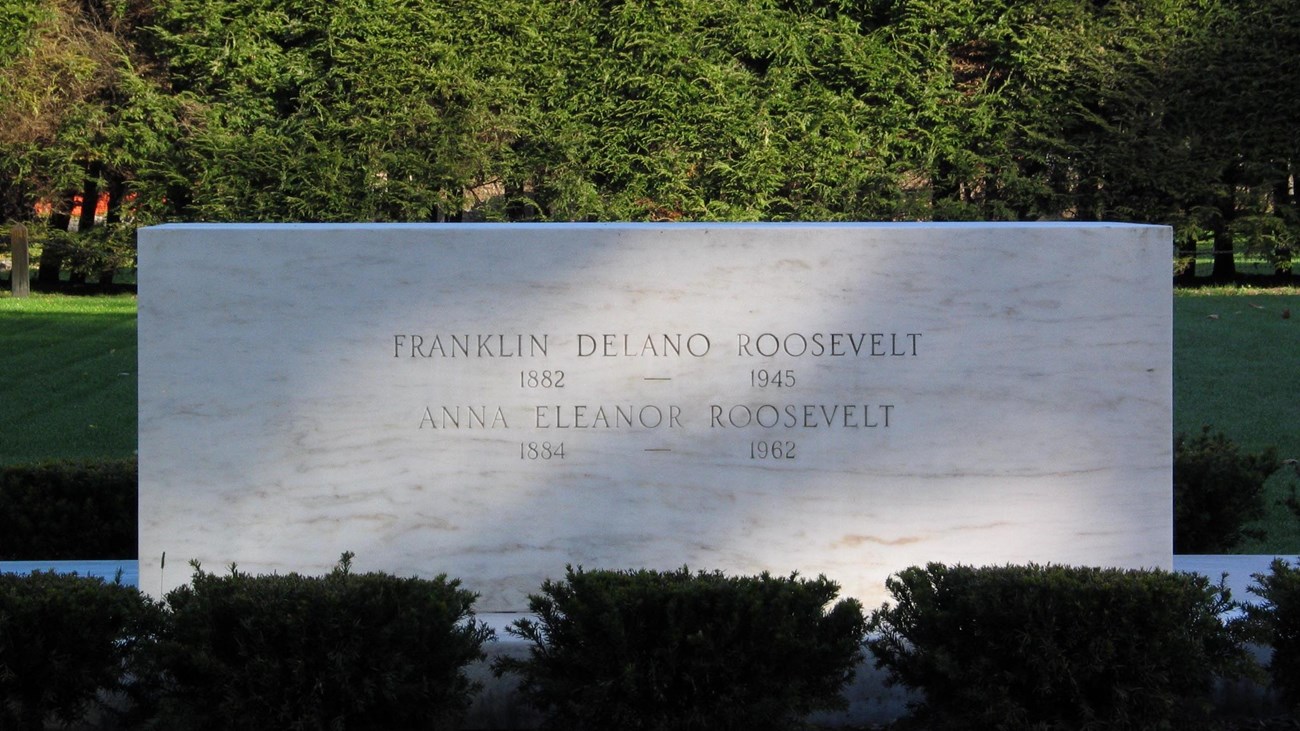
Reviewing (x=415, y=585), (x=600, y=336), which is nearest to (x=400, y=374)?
(x=600, y=336)

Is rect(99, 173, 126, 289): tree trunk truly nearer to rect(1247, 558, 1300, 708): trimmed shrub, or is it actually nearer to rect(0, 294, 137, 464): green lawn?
rect(0, 294, 137, 464): green lawn

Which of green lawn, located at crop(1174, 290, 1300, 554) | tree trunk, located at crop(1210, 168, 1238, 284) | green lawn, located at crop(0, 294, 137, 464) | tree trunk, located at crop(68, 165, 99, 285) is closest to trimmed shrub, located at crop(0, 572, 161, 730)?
green lawn, located at crop(1174, 290, 1300, 554)

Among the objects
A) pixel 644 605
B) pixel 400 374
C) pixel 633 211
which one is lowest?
pixel 644 605

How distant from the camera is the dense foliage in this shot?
17234 mm

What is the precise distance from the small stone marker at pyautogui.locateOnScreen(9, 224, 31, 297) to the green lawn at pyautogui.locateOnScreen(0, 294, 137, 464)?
2055mm

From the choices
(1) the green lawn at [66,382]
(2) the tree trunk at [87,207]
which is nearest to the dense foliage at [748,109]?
(1) the green lawn at [66,382]

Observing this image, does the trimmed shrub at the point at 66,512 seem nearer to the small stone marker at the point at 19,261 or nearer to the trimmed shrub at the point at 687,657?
the trimmed shrub at the point at 687,657

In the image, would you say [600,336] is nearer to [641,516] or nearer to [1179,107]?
[641,516]

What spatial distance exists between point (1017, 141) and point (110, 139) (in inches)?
505

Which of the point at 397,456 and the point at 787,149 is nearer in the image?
the point at 397,456

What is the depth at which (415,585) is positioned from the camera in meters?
3.91

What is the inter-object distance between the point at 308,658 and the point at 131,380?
9177 millimetres

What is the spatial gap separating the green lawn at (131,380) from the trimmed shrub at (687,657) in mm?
4309

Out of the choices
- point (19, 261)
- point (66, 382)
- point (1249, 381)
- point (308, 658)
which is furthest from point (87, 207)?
point (308, 658)
